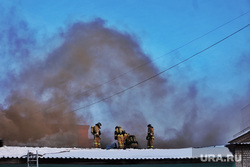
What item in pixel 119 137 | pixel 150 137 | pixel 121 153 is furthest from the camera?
pixel 150 137

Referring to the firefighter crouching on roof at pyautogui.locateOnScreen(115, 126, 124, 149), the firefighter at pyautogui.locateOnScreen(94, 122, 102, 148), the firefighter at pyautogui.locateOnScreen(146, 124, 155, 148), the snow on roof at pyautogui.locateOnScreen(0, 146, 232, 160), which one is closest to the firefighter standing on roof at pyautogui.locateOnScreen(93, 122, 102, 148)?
the firefighter at pyautogui.locateOnScreen(94, 122, 102, 148)

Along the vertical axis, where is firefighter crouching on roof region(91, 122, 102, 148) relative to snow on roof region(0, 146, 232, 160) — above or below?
above

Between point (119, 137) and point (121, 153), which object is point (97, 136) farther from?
point (121, 153)

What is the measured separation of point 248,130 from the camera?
20594 mm

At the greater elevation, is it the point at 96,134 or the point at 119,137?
the point at 96,134

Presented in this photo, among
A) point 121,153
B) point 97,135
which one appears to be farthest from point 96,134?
point 121,153

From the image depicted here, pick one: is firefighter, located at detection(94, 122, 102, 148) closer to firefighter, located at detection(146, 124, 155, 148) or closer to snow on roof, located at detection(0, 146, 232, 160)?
firefighter, located at detection(146, 124, 155, 148)

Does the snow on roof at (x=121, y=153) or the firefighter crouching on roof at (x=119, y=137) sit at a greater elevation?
the firefighter crouching on roof at (x=119, y=137)

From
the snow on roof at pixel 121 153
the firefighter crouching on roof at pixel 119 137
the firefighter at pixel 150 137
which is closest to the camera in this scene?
the snow on roof at pixel 121 153

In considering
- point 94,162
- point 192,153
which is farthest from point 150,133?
point 94,162

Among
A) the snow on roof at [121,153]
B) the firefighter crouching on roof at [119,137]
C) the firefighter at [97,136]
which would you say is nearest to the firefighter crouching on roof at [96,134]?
the firefighter at [97,136]

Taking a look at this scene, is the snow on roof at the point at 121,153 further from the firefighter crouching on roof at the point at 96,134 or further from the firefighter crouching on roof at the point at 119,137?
the firefighter crouching on roof at the point at 96,134

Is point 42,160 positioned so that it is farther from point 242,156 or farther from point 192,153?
point 242,156

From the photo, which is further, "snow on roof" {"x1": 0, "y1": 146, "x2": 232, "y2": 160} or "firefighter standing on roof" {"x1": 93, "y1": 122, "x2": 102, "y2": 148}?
"firefighter standing on roof" {"x1": 93, "y1": 122, "x2": 102, "y2": 148}
